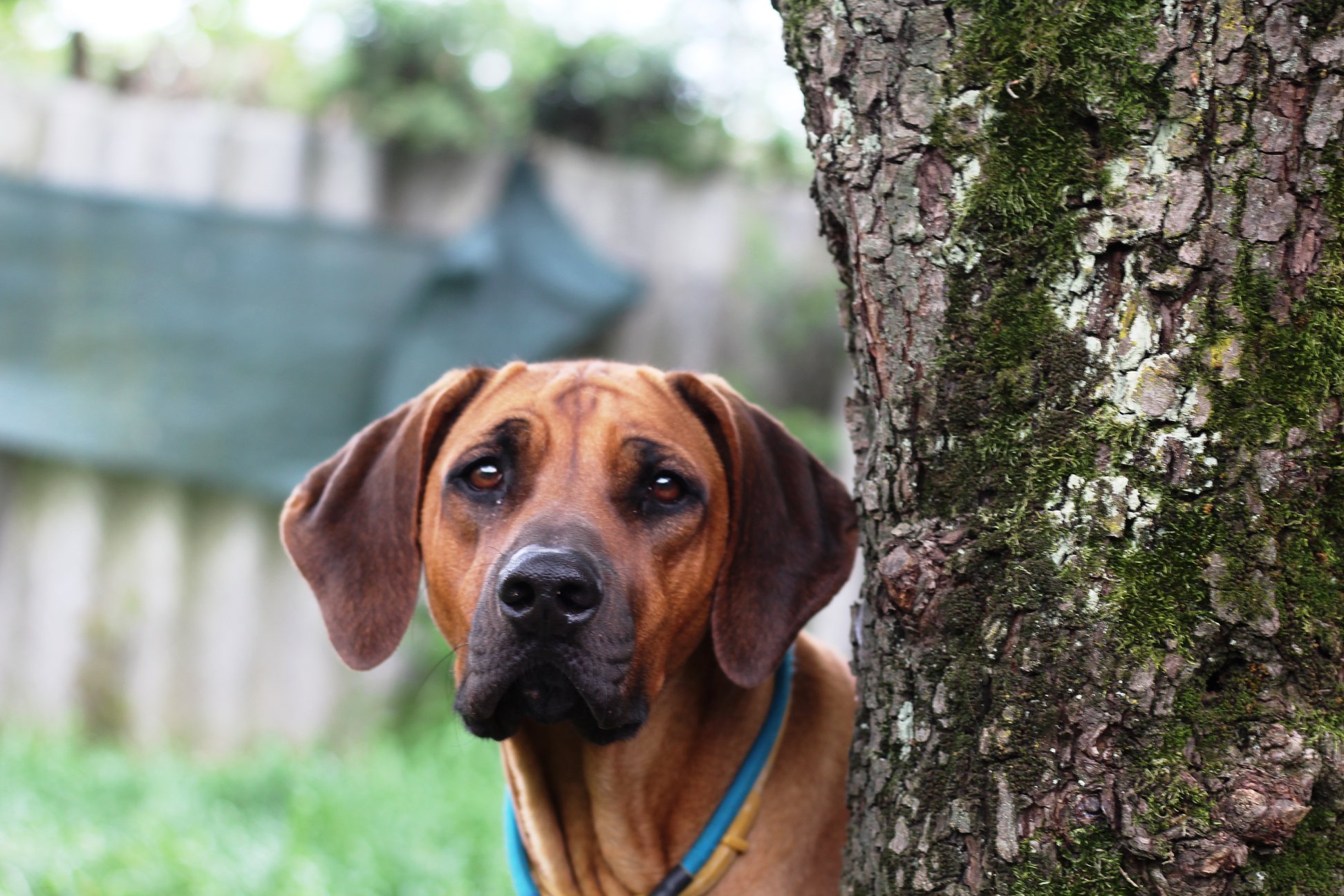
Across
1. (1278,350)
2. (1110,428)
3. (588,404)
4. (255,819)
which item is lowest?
(255,819)

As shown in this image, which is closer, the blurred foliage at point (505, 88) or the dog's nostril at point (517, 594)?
the dog's nostril at point (517, 594)

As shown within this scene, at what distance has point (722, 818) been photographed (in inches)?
110

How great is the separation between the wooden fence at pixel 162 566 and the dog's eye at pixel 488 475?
4.56m

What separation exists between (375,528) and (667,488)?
2.45 feet

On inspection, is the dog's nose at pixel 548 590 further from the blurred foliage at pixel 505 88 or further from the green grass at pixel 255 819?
the blurred foliage at pixel 505 88

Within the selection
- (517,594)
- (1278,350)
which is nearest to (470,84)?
(517,594)

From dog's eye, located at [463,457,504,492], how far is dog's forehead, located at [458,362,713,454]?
79mm

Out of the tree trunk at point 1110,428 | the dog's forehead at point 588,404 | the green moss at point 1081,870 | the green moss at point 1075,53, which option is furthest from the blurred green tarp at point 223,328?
the green moss at point 1081,870

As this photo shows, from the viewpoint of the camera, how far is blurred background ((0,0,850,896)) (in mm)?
6613

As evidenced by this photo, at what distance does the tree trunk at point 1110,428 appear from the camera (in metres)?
1.91

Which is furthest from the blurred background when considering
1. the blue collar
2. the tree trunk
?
the tree trunk

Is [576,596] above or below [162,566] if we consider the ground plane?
above

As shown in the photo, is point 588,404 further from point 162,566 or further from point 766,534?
point 162,566

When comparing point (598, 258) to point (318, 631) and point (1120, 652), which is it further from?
point (1120, 652)
